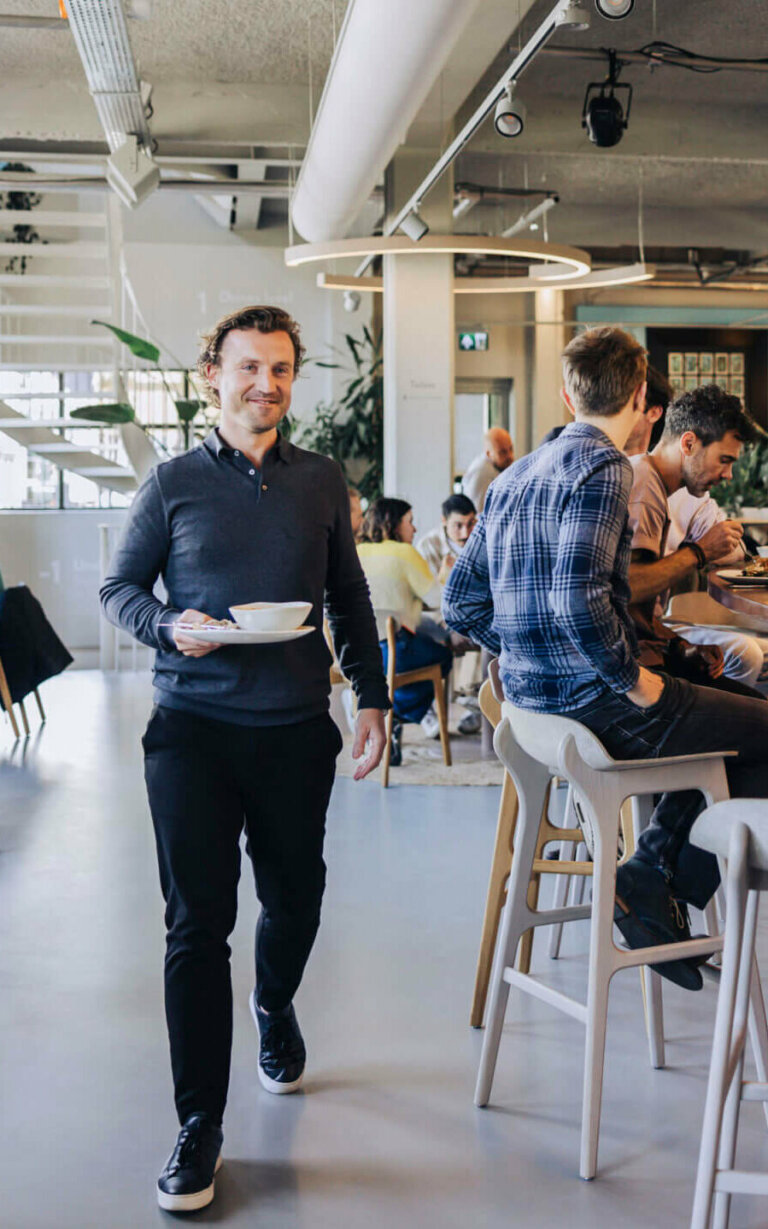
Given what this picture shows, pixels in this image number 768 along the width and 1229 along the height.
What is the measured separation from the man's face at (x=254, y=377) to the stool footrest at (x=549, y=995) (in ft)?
3.79

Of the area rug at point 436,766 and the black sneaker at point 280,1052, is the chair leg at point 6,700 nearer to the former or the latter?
the area rug at point 436,766

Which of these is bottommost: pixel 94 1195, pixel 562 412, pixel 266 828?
pixel 94 1195

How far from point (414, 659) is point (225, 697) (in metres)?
3.37

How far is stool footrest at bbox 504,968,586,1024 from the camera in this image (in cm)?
222

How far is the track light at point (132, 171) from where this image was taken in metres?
7.82

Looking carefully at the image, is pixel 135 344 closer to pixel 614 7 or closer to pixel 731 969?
pixel 614 7

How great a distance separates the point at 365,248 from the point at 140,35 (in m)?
2.37

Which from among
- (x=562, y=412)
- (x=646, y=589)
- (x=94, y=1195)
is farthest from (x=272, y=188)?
(x=94, y=1195)

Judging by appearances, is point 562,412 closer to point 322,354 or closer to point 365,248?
point 322,354

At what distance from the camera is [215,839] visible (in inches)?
84.3

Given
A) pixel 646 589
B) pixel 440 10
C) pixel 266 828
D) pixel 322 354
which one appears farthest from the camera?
pixel 322 354

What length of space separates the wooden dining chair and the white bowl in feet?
10.2

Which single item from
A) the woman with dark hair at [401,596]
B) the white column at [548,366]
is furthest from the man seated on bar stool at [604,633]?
the white column at [548,366]

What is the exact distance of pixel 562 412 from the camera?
13812 mm
